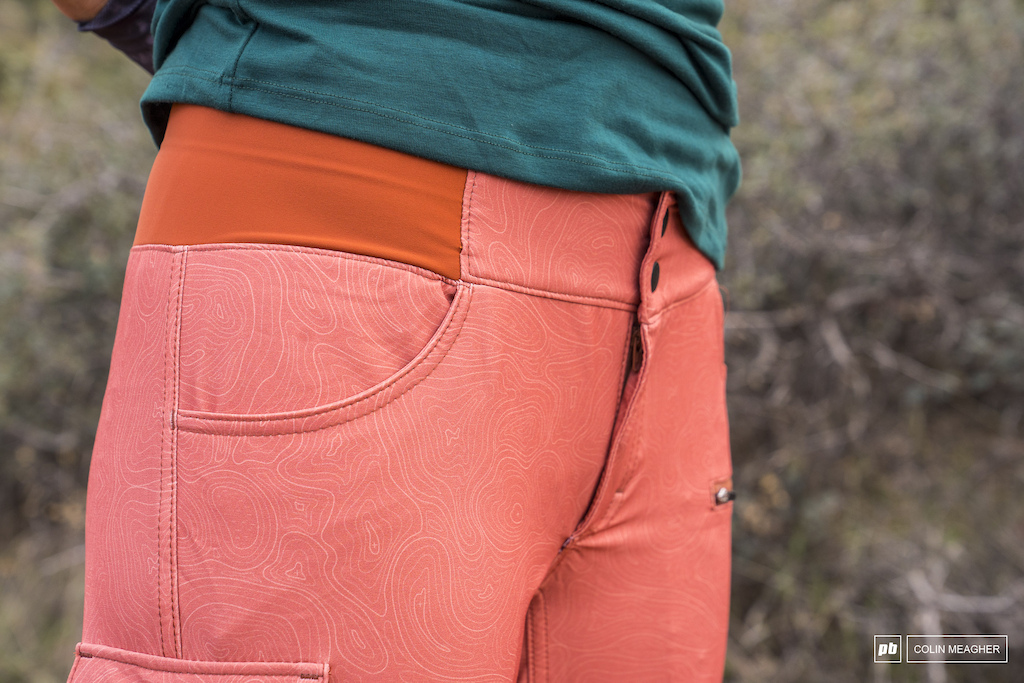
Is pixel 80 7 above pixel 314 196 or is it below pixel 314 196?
above

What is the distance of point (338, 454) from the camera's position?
20.7 inches

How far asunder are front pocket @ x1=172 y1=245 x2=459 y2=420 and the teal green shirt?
4.9 inches

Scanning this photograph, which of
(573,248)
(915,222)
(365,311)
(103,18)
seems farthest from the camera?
(915,222)

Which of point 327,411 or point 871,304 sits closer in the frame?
point 327,411

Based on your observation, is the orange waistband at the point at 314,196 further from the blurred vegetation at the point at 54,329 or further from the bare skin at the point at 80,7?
the blurred vegetation at the point at 54,329

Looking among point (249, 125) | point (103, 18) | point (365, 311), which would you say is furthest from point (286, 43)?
point (103, 18)

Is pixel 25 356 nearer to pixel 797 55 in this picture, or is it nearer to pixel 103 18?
pixel 103 18

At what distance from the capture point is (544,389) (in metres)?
0.63

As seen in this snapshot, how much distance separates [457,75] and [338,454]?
35 cm

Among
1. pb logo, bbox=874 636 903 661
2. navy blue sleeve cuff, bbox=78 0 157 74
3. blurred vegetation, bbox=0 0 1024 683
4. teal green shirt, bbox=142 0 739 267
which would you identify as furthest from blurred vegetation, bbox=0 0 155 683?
pb logo, bbox=874 636 903 661

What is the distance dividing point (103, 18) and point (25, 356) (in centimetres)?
213

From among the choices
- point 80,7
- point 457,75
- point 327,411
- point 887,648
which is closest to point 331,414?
point 327,411

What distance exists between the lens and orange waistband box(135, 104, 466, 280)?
56 cm

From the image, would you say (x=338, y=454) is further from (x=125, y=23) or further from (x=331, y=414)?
(x=125, y=23)
